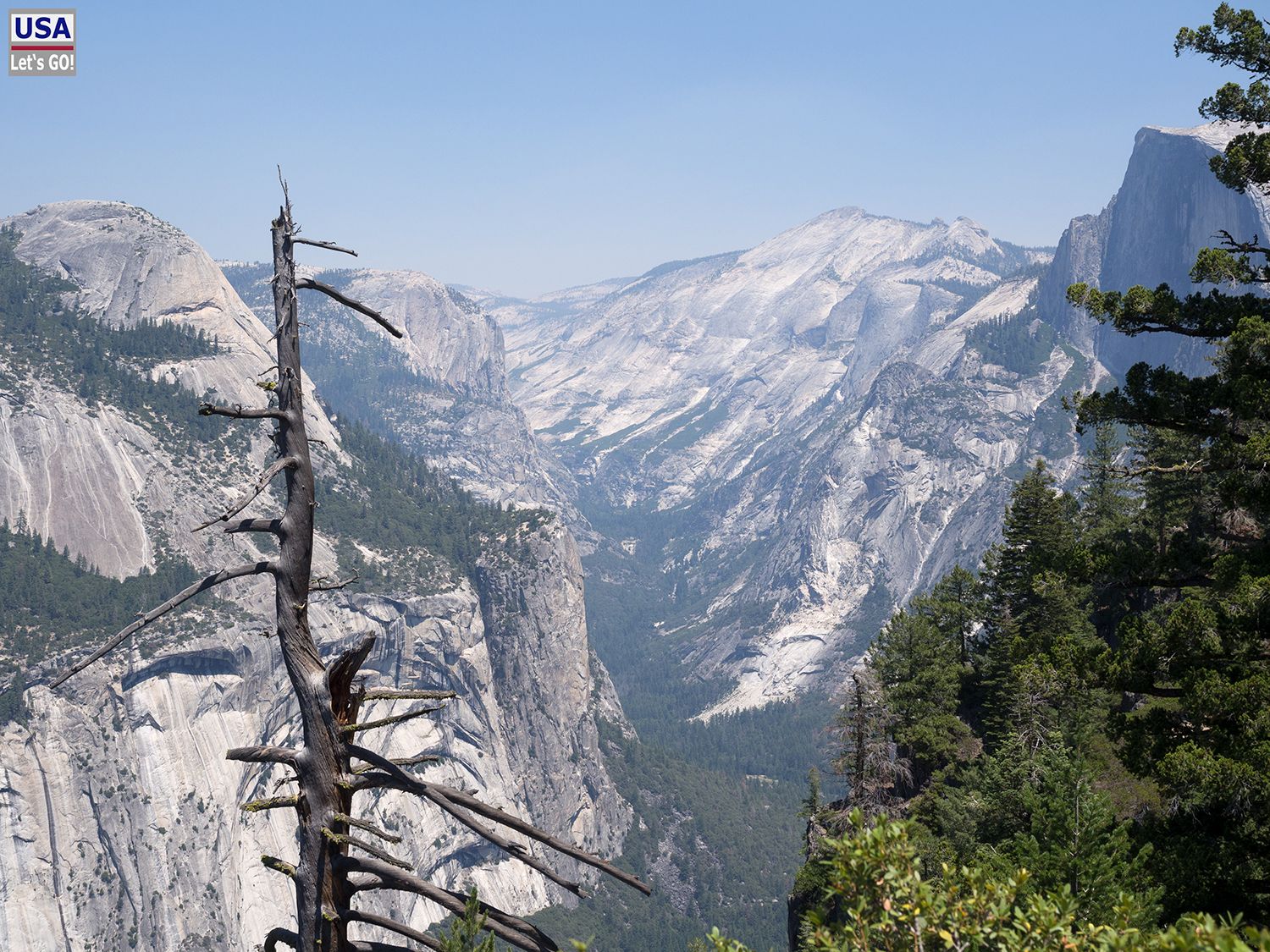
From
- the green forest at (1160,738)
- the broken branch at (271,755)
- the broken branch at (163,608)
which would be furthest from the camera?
the green forest at (1160,738)

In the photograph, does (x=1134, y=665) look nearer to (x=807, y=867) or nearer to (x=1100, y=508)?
(x=807, y=867)

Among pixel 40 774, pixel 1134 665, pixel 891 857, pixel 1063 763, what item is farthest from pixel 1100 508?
pixel 40 774

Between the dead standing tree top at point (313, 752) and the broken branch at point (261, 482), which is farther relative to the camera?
the dead standing tree top at point (313, 752)

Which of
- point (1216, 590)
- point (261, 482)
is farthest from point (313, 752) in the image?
point (1216, 590)

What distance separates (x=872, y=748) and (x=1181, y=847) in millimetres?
30246

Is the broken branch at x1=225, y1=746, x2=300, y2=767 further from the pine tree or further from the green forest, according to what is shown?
the pine tree

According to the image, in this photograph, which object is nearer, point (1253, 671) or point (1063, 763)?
point (1253, 671)

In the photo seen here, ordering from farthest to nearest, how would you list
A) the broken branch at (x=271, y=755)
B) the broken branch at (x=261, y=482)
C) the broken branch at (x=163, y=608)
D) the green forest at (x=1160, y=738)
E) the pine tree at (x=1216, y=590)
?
the pine tree at (x=1216, y=590)
the green forest at (x=1160, y=738)
the broken branch at (x=271, y=755)
the broken branch at (x=261, y=482)
the broken branch at (x=163, y=608)

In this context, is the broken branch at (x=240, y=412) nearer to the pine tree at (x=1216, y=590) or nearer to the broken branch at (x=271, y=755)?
the broken branch at (x=271, y=755)

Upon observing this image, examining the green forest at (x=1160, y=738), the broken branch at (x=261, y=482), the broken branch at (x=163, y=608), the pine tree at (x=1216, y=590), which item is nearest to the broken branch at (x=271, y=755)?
the broken branch at (x=163, y=608)

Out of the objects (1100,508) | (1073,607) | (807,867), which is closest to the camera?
(807,867)

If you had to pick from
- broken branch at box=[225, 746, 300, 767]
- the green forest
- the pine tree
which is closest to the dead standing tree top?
broken branch at box=[225, 746, 300, 767]

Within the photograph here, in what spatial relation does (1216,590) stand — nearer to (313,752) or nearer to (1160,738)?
(1160,738)

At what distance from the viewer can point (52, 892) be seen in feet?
610
